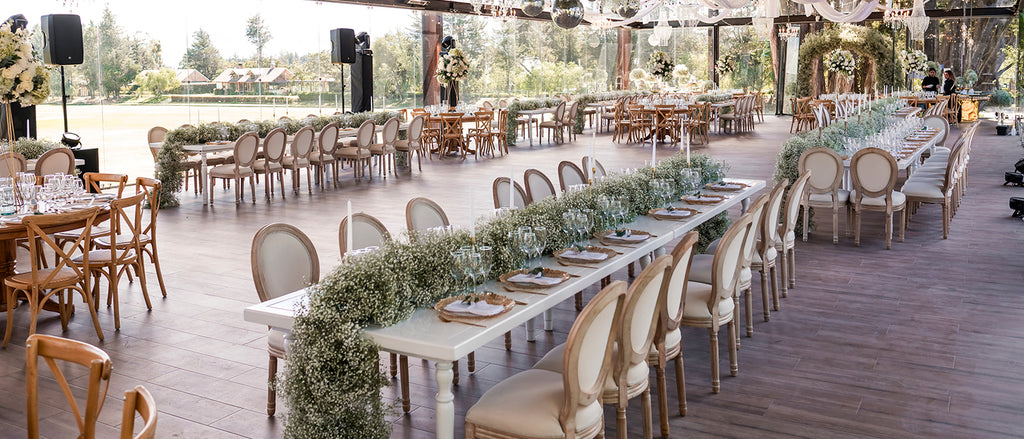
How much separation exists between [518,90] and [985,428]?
63.3 ft

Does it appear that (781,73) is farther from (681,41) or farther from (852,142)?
(852,142)

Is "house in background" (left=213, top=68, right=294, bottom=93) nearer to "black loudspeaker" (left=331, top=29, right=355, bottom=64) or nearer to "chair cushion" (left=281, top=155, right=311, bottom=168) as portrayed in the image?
"black loudspeaker" (left=331, top=29, right=355, bottom=64)

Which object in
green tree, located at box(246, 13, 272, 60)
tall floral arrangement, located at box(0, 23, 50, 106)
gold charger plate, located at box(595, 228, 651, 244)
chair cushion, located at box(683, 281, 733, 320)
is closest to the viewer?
chair cushion, located at box(683, 281, 733, 320)

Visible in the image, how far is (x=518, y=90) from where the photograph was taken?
2233cm

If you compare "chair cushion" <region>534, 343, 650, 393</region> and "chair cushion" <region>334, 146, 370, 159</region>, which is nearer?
"chair cushion" <region>534, 343, 650, 393</region>

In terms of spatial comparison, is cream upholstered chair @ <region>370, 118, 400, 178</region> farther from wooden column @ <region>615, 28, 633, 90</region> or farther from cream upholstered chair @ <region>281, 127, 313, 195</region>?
wooden column @ <region>615, 28, 633, 90</region>

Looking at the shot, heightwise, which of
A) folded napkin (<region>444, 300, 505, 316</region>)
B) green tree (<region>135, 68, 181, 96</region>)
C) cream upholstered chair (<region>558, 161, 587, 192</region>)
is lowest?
folded napkin (<region>444, 300, 505, 316</region>)

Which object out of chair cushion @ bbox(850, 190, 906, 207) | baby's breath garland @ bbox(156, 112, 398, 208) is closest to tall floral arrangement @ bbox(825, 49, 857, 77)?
chair cushion @ bbox(850, 190, 906, 207)

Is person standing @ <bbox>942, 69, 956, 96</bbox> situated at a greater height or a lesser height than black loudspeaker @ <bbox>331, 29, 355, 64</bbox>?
lesser

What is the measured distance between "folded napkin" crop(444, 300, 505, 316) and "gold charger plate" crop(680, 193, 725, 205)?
2750mm

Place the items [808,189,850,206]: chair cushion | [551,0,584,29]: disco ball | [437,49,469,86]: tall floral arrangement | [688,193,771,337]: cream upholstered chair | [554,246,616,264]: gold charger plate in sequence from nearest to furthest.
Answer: [554,246,616,264]: gold charger plate
[688,193,771,337]: cream upholstered chair
[551,0,584,29]: disco ball
[808,189,850,206]: chair cushion
[437,49,469,86]: tall floral arrangement

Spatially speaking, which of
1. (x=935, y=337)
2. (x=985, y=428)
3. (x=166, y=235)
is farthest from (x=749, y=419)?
(x=166, y=235)

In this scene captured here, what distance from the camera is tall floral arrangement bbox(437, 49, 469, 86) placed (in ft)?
53.1

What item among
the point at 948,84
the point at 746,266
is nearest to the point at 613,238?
the point at 746,266
